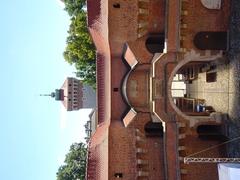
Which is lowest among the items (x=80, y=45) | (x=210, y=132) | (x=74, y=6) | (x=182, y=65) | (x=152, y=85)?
(x=210, y=132)

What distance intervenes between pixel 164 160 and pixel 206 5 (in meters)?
7.14

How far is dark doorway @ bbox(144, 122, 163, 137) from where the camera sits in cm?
2008

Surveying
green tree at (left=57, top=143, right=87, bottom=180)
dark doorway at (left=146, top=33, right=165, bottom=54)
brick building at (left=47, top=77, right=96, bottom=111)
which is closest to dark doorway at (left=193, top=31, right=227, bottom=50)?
dark doorway at (left=146, top=33, right=165, bottom=54)

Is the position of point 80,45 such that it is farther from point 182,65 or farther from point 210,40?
point 210,40

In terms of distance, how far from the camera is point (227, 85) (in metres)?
20.8

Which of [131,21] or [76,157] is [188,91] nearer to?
[131,21]

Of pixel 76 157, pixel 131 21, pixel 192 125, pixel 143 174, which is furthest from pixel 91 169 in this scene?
pixel 76 157

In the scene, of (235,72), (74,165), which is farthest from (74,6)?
(235,72)

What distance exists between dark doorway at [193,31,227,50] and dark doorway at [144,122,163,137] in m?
3.98

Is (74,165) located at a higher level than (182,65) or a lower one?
lower

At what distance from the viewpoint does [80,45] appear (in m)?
33.1

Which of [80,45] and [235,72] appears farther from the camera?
[80,45]

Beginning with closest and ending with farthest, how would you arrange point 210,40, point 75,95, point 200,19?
point 200,19, point 210,40, point 75,95

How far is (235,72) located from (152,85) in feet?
12.1
